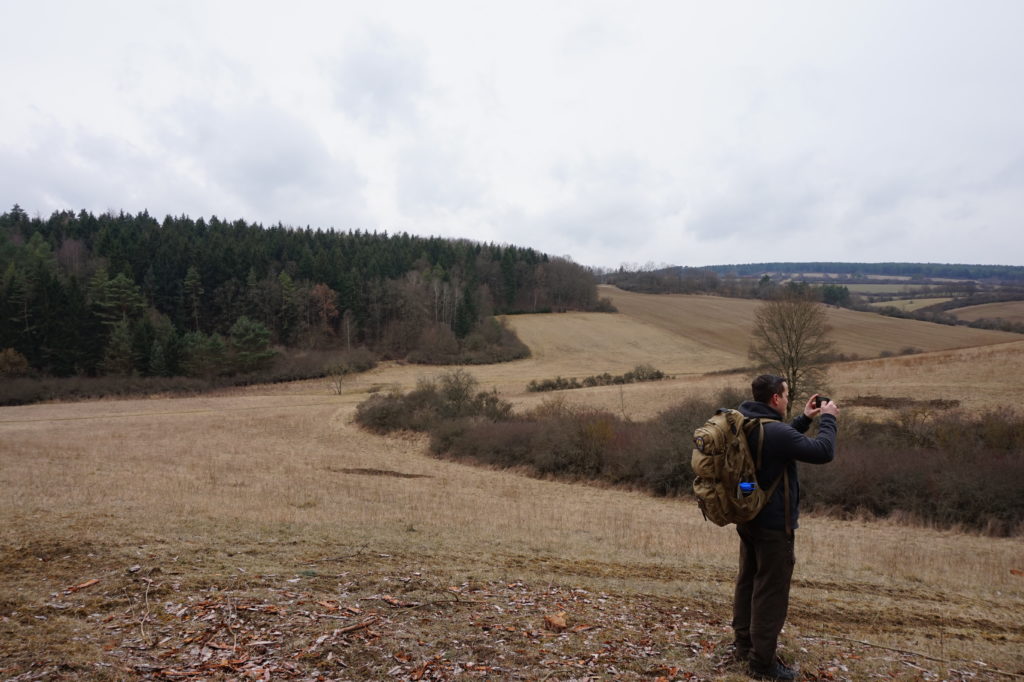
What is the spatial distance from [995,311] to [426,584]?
10539cm

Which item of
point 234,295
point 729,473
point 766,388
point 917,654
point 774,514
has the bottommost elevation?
point 917,654

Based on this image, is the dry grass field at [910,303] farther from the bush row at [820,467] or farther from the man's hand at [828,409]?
the man's hand at [828,409]

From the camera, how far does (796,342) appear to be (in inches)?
1345

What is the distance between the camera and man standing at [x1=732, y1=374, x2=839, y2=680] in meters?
5.15

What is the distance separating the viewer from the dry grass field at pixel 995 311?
8100 cm

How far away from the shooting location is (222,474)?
21344mm

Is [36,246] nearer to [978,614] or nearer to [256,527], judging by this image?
[256,527]

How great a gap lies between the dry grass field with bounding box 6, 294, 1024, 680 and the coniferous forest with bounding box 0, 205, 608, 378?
4151cm

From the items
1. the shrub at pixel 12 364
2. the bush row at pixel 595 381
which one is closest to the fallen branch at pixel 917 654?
the bush row at pixel 595 381

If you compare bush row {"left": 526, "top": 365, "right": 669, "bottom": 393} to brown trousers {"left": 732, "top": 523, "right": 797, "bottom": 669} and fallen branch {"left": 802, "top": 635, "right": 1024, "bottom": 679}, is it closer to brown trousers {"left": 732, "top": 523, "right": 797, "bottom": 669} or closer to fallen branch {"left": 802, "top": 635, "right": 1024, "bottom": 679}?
fallen branch {"left": 802, "top": 635, "right": 1024, "bottom": 679}

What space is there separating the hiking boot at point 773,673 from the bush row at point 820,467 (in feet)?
54.8

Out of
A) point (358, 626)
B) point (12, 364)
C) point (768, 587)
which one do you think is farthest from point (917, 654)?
point (12, 364)

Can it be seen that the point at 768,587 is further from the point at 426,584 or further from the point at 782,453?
the point at 426,584

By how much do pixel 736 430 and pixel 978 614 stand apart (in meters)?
6.67
